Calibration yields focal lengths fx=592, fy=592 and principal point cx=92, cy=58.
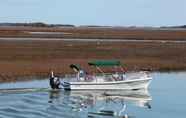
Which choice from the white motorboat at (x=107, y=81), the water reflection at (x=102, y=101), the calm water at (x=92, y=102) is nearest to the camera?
the calm water at (x=92, y=102)

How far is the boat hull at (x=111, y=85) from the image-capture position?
161 feet

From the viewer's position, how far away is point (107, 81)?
165 feet

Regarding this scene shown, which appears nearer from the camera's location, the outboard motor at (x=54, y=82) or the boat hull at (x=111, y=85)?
A: the outboard motor at (x=54, y=82)

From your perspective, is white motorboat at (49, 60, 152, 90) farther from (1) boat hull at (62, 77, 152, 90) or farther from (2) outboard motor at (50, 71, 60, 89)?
(2) outboard motor at (50, 71, 60, 89)

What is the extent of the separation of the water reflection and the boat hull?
67cm

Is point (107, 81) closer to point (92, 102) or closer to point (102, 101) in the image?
point (102, 101)

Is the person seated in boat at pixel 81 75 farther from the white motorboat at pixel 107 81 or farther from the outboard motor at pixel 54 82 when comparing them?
the outboard motor at pixel 54 82

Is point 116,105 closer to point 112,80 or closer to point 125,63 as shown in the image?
point 112,80

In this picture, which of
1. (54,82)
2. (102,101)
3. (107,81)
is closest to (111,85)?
(107,81)

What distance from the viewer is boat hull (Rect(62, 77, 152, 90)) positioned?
49.1 metres

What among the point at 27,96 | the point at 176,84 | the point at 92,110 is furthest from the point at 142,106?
the point at 176,84

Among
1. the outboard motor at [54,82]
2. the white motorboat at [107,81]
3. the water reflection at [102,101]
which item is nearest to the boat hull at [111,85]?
the white motorboat at [107,81]

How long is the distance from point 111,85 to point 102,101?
7291 mm

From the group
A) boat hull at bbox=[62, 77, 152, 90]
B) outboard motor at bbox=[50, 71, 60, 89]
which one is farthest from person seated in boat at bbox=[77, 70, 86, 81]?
outboard motor at bbox=[50, 71, 60, 89]
